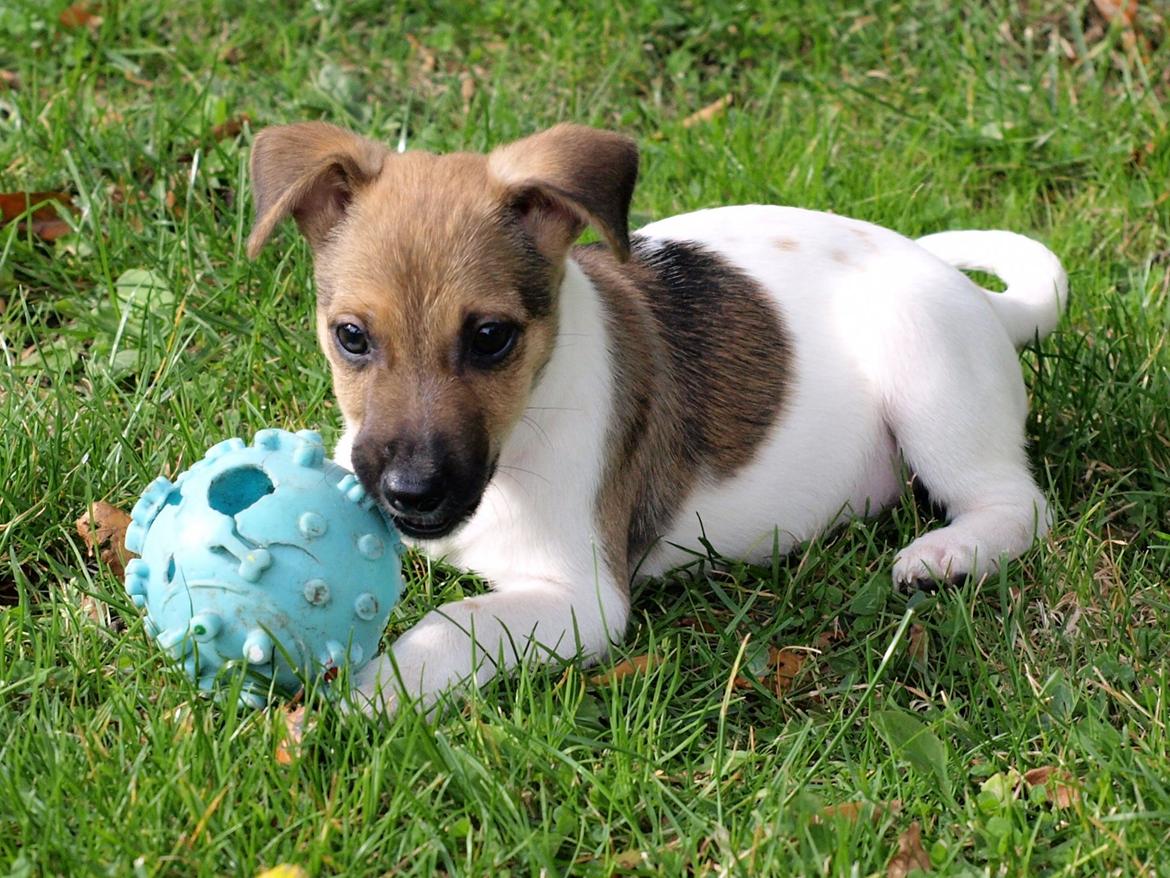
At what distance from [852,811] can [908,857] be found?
0.17 m

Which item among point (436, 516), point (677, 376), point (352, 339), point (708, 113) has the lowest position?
point (708, 113)

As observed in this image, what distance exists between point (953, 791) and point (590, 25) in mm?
4848

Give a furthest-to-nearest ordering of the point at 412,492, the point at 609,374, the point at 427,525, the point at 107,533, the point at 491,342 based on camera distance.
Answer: the point at 107,533
the point at 609,374
the point at 491,342
the point at 427,525
the point at 412,492

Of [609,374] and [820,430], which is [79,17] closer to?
[609,374]

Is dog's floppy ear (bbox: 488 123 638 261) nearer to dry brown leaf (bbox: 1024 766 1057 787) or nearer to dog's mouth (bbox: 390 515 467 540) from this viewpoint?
dog's mouth (bbox: 390 515 467 540)

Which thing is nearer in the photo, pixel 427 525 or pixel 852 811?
pixel 852 811

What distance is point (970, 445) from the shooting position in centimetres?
486

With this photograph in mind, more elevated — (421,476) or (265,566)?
(421,476)

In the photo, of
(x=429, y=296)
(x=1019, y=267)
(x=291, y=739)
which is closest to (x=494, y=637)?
(x=291, y=739)

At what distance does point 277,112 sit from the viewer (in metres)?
6.81

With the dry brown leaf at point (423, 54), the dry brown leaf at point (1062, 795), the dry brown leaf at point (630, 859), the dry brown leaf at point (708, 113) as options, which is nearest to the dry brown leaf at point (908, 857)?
the dry brown leaf at point (1062, 795)

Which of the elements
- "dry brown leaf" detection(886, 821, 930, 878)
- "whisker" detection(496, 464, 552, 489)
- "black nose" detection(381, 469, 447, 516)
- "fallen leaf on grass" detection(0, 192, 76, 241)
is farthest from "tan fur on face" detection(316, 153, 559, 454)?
"fallen leaf on grass" detection(0, 192, 76, 241)

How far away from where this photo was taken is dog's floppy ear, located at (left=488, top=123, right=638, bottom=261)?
4.00 m

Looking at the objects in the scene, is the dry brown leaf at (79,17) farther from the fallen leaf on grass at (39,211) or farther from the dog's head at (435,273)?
the dog's head at (435,273)
